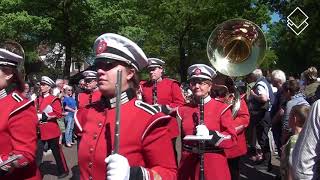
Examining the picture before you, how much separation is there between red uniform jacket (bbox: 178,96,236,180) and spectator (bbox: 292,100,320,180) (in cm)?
219

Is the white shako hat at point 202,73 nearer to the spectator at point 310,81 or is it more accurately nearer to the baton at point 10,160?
the baton at point 10,160

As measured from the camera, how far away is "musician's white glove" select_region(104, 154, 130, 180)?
9.04ft

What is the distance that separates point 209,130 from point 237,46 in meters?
3.54

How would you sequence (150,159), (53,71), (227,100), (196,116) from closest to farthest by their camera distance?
(150,159) → (196,116) → (227,100) → (53,71)

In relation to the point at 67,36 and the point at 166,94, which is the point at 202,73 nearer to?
the point at 166,94

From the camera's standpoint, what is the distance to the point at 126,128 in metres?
3.10

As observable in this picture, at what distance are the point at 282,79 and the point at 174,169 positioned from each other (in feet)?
22.9

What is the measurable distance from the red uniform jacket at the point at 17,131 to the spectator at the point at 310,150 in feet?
5.98

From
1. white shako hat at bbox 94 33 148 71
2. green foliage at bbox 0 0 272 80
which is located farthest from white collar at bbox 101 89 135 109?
green foliage at bbox 0 0 272 80

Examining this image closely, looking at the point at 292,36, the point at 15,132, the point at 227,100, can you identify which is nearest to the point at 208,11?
the point at 292,36

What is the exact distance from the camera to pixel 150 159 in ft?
9.90

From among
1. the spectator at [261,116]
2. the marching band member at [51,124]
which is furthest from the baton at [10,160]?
the spectator at [261,116]

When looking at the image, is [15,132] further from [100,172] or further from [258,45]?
[258,45]

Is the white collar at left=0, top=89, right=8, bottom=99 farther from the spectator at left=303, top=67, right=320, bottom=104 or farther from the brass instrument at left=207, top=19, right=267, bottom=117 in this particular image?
the spectator at left=303, top=67, right=320, bottom=104
